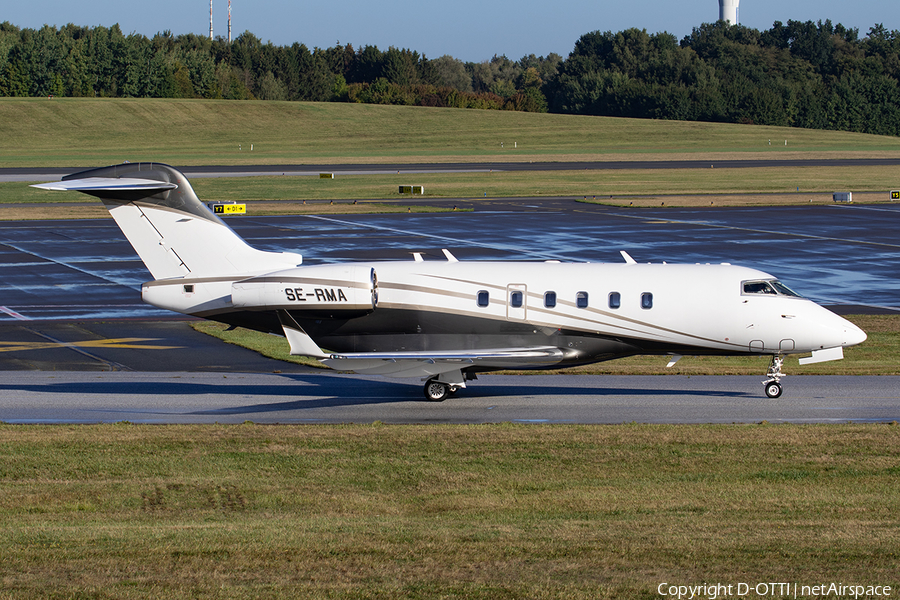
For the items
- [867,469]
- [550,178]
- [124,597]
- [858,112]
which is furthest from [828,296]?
[858,112]

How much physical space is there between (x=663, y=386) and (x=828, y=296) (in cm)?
1692

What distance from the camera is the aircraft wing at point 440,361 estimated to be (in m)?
22.9

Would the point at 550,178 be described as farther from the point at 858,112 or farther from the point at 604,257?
the point at 858,112

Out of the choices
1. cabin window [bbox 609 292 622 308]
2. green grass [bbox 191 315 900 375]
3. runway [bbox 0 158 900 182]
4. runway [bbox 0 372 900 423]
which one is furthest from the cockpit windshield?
runway [bbox 0 158 900 182]

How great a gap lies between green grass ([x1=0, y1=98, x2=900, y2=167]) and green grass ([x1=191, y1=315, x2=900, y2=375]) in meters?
105

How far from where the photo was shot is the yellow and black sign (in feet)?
235

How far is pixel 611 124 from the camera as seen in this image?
18550cm

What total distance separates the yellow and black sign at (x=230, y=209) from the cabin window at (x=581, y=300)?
51.7 metres

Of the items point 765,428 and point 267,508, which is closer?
point 267,508

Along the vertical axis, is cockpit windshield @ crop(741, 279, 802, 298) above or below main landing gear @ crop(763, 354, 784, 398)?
above

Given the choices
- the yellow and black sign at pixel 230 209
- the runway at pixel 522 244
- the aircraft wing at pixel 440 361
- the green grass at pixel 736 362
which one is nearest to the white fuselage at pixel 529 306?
the aircraft wing at pixel 440 361

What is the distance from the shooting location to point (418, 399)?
81.9ft

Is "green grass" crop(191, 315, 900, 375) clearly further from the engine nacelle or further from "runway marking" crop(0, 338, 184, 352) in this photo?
the engine nacelle

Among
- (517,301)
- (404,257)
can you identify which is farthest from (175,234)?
(404,257)
